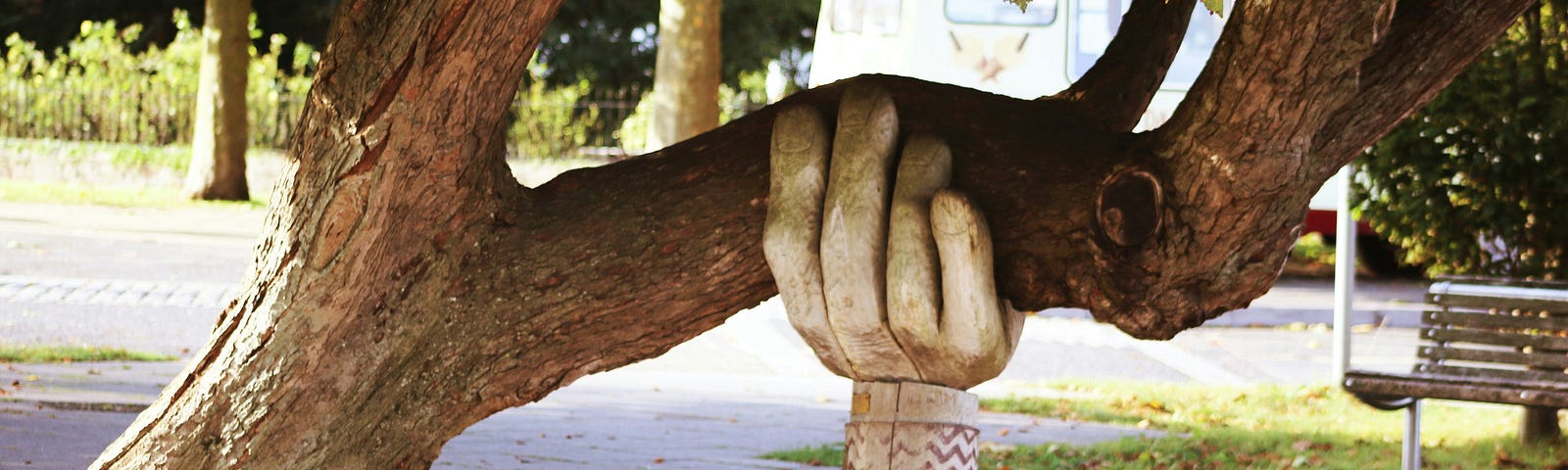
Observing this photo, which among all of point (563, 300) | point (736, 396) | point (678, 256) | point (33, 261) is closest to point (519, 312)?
point (563, 300)

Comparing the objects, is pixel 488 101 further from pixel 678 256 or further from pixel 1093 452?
pixel 1093 452

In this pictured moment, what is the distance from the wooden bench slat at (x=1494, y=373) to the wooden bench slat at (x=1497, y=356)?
0.04 metres

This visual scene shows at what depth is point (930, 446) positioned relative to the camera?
11.2ft

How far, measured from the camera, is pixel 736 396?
8922 mm

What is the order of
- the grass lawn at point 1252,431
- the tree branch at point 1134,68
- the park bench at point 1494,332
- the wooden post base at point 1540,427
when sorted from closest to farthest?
the tree branch at point 1134,68 → the park bench at point 1494,332 → the grass lawn at point 1252,431 → the wooden post base at point 1540,427

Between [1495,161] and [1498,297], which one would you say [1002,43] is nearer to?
[1495,161]

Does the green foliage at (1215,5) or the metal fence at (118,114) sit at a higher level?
the metal fence at (118,114)

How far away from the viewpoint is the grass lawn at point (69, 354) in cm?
850

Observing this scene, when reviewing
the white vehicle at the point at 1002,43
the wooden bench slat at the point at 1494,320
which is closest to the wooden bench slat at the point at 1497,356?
the wooden bench slat at the point at 1494,320

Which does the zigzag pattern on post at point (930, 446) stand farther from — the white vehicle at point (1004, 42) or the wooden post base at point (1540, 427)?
the white vehicle at point (1004, 42)

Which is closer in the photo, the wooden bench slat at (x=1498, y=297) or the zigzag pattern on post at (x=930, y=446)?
the zigzag pattern on post at (x=930, y=446)

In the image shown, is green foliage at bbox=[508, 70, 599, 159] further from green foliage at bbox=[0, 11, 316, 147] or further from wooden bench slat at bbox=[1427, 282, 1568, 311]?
wooden bench slat at bbox=[1427, 282, 1568, 311]

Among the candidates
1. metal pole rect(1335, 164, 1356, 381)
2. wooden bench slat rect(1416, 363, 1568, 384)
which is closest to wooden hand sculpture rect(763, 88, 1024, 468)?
wooden bench slat rect(1416, 363, 1568, 384)

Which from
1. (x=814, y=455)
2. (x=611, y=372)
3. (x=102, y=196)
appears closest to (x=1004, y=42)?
(x=611, y=372)
